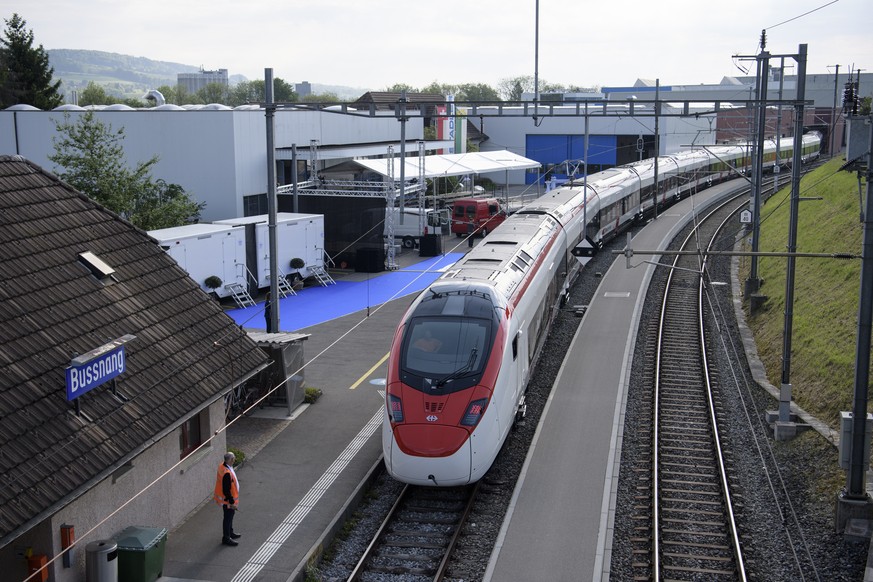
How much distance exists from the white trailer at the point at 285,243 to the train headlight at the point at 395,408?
654 inches

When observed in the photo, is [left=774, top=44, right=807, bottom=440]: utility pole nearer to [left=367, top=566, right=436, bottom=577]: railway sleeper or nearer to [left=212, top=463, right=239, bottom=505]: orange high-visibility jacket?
[left=367, top=566, right=436, bottom=577]: railway sleeper

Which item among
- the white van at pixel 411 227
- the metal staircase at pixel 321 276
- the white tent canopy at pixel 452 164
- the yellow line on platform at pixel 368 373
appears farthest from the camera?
the white tent canopy at pixel 452 164

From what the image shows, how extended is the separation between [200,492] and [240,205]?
23.0 metres

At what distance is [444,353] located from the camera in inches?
554

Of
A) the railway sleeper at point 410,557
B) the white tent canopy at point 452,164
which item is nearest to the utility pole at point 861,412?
the railway sleeper at point 410,557

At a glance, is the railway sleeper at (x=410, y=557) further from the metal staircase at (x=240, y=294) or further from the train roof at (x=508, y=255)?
the metal staircase at (x=240, y=294)

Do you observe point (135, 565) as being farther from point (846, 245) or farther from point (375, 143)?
point (375, 143)

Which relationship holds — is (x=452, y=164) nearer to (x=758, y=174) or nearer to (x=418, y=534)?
(x=758, y=174)

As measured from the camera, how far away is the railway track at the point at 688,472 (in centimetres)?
1189

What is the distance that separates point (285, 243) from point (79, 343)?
19.3m

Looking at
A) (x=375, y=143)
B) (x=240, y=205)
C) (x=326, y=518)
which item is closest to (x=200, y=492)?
(x=326, y=518)

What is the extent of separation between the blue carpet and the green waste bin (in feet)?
43.5

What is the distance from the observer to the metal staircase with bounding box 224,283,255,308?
1134 inches

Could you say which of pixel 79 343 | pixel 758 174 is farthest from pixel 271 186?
pixel 758 174
